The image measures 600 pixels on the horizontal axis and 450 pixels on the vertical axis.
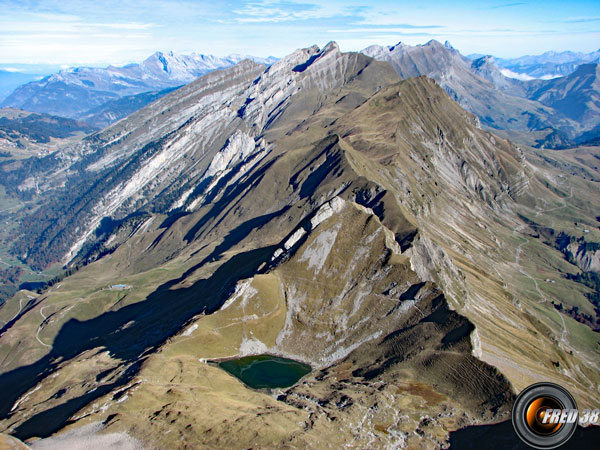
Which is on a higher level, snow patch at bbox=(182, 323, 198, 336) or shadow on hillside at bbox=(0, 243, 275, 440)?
snow patch at bbox=(182, 323, 198, 336)

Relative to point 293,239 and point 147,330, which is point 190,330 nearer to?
point 147,330

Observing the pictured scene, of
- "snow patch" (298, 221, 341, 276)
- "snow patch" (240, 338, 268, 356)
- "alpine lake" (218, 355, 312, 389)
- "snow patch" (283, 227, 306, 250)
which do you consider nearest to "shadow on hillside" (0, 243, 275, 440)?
"snow patch" (283, 227, 306, 250)

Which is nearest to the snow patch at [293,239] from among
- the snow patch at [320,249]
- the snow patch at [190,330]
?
the snow patch at [320,249]

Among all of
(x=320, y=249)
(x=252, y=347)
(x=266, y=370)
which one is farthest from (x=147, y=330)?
(x=320, y=249)

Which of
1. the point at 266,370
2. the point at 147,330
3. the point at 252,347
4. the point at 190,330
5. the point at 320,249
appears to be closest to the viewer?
the point at 266,370

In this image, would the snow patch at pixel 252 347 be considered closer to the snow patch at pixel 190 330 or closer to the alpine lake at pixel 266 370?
the alpine lake at pixel 266 370

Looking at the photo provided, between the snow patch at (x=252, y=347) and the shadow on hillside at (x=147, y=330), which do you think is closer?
the snow patch at (x=252, y=347)

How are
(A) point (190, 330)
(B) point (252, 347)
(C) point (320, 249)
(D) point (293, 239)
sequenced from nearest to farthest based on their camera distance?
1. (B) point (252, 347)
2. (A) point (190, 330)
3. (C) point (320, 249)
4. (D) point (293, 239)

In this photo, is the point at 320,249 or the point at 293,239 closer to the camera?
the point at 320,249

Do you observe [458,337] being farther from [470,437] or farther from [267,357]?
[267,357]

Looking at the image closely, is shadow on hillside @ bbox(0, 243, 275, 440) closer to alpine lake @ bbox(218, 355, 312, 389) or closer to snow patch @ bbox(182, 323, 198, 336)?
snow patch @ bbox(182, 323, 198, 336)

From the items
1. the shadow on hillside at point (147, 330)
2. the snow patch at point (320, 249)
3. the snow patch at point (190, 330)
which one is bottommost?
the shadow on hillside at point (147, 330)
